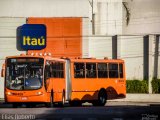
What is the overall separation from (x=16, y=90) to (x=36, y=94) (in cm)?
111

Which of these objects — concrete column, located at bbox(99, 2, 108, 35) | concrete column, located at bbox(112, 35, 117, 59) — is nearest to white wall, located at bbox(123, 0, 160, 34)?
concrete column, located at bbox(99, 2, 108, 35)

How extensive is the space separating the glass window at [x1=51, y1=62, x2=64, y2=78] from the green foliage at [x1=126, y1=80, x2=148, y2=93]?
18809mm

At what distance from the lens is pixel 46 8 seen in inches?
2215

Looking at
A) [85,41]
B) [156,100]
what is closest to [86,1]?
[85,41]

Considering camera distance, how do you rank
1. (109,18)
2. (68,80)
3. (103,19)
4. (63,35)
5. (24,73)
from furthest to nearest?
(103,19)
(109,18)
(63,35)
(68,80)
(24,73)

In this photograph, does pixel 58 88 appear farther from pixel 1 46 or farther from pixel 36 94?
pixel 1 46

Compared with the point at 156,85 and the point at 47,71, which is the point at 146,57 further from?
the point at 47,71

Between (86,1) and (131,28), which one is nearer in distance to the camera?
(86,1)

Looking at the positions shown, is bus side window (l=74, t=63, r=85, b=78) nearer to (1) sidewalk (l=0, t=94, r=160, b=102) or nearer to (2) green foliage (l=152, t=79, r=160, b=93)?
(1) sidewalk (l=0, t=94, r=160, b=102)

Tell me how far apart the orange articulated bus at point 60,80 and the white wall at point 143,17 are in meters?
22.4

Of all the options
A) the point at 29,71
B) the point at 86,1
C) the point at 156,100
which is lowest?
the point at 156,100

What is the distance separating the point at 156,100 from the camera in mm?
52344

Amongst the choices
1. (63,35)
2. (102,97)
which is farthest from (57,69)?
(63,35)

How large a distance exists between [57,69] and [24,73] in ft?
10.2
